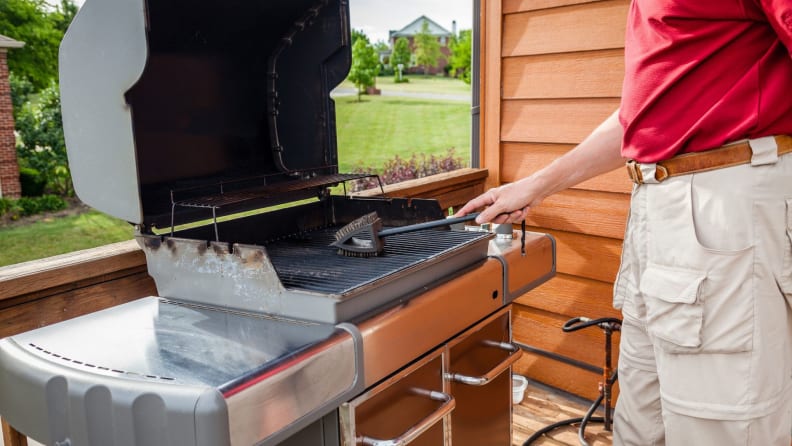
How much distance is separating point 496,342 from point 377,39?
12.3 feet

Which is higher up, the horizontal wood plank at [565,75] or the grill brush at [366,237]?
the horizontal wood plank at [565,75]

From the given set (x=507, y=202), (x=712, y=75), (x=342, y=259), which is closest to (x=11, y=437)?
(x=342, y=259)

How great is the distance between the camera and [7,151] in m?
3.44

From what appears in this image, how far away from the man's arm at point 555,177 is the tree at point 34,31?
2530mm

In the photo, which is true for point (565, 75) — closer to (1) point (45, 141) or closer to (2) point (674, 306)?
(2) point (674, 306)

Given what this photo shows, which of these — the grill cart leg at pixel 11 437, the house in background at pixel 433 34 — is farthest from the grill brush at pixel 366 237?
the house in background at pixel 433 34

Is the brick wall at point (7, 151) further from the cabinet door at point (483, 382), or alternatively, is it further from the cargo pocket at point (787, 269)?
the cargo pocket at point (787, 269)

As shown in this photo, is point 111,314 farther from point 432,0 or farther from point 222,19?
point 432,0

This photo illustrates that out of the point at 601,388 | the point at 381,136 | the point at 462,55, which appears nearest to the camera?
the point at 601,388

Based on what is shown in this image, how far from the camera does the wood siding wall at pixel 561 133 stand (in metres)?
2.43

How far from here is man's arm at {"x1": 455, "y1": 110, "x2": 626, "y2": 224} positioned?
1.59 metres

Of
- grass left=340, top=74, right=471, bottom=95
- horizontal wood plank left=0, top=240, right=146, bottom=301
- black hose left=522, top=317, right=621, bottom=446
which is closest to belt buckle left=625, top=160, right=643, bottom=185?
black hose left=522, top=317, right=621, bottom=446

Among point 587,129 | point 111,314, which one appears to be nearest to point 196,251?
point 111,314

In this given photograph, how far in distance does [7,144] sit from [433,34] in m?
3.25
